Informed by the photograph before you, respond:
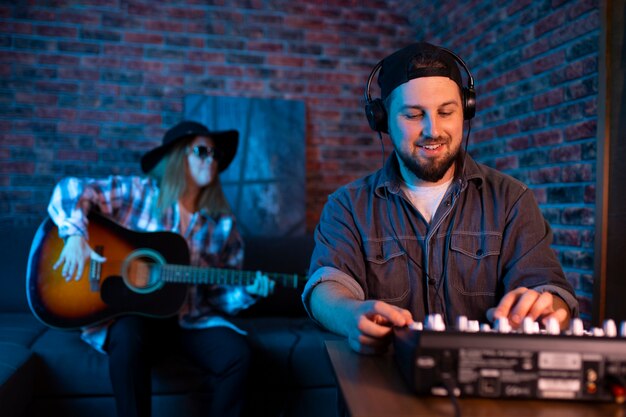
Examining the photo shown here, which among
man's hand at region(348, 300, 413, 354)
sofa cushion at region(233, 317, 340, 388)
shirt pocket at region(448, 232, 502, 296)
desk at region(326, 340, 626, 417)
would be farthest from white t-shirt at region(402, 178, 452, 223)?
sofa cushion at region(233, 317, 340, 388)

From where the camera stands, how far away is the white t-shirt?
1514mm

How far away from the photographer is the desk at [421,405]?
69 centimetres

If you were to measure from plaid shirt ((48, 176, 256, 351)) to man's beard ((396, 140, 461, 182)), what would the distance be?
130cm

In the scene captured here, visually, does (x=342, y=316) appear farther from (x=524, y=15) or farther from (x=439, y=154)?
(x=524, y=15)

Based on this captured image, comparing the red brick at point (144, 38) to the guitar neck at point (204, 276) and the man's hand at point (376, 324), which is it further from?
the man's hand at point (376, 324)

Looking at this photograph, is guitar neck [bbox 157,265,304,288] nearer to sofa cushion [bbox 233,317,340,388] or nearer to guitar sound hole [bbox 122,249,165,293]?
guitar sound hole [bbox 122,249,165,293]

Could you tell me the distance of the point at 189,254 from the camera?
7.91ft

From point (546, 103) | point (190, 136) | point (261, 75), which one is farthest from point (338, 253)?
point (261, 75)

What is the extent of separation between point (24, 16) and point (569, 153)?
3354mm

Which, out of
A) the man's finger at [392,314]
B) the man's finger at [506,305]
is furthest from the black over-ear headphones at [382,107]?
the man's finger at [392,314]

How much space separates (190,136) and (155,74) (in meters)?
1.07

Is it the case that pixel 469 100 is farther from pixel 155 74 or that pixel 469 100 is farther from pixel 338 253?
pixel 155 74

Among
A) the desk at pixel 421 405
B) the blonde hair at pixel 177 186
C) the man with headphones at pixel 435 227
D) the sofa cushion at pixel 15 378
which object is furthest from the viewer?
the blonde hair at pixel 177 186

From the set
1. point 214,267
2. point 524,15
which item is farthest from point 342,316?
point 524,15
